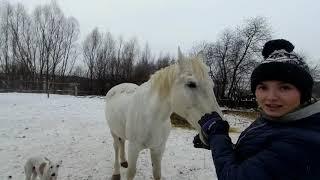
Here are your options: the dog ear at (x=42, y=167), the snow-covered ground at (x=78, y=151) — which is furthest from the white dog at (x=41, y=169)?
the snow-covered ground at (x=78, y=151)

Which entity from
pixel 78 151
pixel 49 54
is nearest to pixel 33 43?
pixel 49 54

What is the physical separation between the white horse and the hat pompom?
1.23 metres

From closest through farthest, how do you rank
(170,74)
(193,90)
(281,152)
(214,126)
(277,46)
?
(281,152)
(277,46)
(214,126)
(193,90)
(170,74)

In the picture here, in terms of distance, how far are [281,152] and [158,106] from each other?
2.75m

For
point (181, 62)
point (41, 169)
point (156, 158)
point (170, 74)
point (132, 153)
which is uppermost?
point (181, 62)

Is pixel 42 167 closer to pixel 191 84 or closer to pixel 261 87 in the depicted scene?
pixel 191 84

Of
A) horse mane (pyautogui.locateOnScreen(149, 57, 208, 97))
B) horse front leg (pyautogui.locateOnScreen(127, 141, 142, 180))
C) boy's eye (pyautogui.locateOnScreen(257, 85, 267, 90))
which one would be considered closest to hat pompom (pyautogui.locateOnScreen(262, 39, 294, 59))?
boy's eye (pyautogui.locateOnScreen(257, 85, 267, 90))

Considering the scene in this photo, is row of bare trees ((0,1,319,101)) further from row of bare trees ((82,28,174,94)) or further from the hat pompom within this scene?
the hat pompom

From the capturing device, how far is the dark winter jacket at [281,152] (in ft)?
4.18

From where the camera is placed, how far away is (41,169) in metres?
4.66

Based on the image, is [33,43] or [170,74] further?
[33,43]

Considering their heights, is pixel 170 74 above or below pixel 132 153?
above

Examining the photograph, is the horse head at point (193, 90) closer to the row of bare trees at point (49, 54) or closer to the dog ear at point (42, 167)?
the dog ear at point (42, 167)

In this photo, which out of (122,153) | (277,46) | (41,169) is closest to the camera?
(277,46)
